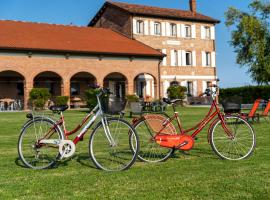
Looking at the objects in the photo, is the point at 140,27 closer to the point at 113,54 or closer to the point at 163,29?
the point at 163,29

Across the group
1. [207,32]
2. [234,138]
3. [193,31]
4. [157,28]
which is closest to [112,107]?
[234,138]

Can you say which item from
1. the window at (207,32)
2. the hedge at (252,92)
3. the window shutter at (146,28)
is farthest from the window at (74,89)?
the window at (207,32)

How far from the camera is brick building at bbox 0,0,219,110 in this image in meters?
31.5

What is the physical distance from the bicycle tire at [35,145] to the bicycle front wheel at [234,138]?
93.2 inches

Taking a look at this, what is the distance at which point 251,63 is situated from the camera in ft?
107

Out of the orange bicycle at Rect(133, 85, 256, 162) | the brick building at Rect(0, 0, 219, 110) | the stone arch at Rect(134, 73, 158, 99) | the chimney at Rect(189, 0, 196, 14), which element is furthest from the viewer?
the chimney at Rect(189, 0, 196, 14)

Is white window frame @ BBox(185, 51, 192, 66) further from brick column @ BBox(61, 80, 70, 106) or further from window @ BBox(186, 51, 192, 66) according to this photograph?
brick column @ BBox(61, 80, 70, 106)

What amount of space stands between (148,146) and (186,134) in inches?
25.1

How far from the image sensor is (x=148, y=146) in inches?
269

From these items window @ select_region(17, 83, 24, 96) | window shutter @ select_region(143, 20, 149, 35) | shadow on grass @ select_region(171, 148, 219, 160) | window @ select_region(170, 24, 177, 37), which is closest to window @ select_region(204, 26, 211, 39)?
window @ select_region(170, 24, 177, 37)

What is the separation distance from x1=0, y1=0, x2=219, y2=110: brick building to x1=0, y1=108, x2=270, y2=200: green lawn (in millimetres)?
25091

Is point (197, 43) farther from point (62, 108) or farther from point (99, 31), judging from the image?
point (62, 108)

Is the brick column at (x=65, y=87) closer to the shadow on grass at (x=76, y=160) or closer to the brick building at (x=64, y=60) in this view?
the brick building at (x=64, y=60)

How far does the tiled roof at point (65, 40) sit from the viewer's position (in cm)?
3152
